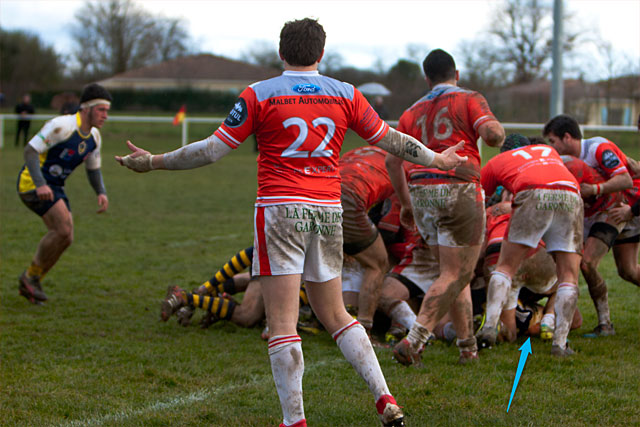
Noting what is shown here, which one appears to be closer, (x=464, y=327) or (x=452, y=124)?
(x=452, y=124)

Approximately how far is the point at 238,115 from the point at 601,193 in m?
3.37

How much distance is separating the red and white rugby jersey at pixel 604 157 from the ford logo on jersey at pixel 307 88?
3170 millimetres

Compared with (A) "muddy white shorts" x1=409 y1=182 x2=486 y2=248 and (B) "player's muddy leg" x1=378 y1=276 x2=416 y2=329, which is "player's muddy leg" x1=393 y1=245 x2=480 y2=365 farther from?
(B) "player's muddy leg" x1=378 y1=276 x2=416 y2=329

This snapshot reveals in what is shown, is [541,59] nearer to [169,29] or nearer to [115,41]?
[169,29]

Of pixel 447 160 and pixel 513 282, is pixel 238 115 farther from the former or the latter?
pixel 513 282

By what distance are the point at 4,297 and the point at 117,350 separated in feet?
7.40

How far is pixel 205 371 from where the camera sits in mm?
4715

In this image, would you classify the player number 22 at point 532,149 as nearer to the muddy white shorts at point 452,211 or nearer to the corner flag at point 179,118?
the muddy white shorts at point 452,211

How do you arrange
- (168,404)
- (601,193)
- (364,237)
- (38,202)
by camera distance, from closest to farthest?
(168,404) → (364,237) → (601,193) → (38,202)

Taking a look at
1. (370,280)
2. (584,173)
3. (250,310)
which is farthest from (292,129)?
(584,173)

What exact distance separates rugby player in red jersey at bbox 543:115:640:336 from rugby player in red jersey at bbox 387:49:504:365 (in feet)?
4.45

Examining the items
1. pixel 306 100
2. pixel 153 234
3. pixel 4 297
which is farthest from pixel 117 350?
pixel 153 234

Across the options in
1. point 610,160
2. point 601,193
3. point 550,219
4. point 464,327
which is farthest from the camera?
point 610,160

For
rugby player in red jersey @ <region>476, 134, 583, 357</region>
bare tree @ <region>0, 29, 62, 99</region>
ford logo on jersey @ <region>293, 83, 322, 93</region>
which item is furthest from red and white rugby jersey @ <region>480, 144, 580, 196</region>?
bare tree @ <region>0, 29, 62, 99</region>
